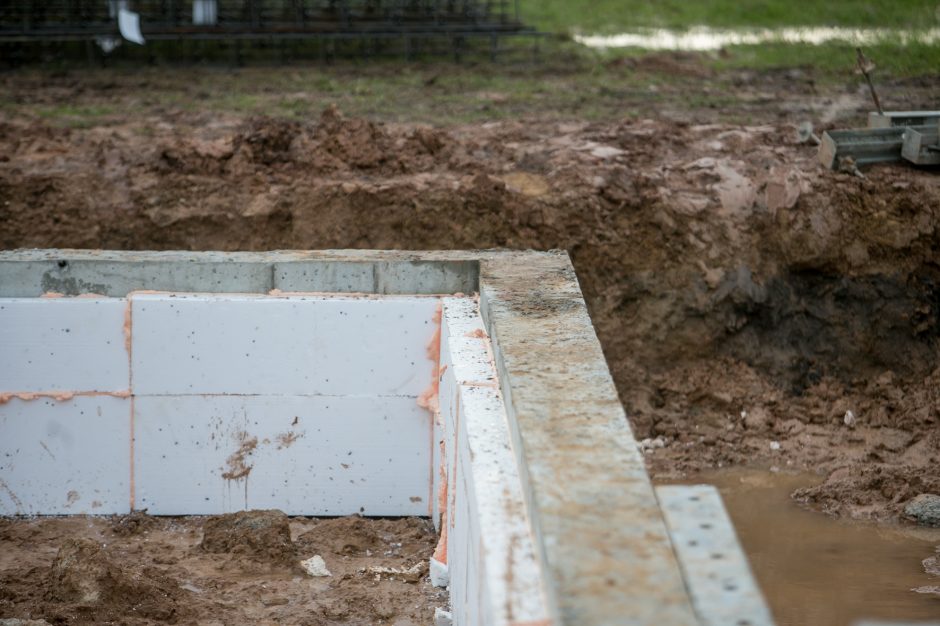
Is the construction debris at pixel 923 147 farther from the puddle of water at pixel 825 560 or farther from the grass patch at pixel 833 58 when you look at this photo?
the grass patch at pixel 833 58

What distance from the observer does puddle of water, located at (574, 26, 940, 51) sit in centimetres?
1562

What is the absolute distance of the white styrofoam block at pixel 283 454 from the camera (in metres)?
7.24

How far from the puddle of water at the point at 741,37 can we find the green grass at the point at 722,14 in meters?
0.51

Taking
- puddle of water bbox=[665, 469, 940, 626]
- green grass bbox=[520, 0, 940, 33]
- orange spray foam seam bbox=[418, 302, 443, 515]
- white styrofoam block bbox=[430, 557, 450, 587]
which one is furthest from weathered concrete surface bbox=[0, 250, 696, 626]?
green grass bbox=[520, 0, 940, 33]

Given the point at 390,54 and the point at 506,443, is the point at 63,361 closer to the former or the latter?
the point at 506,443

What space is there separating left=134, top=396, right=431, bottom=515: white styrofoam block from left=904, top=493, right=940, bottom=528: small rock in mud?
3.34 m

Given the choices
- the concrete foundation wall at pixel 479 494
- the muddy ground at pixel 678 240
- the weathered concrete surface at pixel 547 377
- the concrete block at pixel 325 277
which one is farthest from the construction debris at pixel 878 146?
the concrete block at pixel 325 277

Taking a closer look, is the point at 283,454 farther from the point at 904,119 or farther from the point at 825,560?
the point at 904,119

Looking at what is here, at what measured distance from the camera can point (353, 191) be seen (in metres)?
9.34

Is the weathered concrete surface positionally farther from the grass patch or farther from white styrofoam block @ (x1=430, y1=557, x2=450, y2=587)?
the grass patch

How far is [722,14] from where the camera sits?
1884cm

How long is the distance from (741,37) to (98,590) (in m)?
13.7

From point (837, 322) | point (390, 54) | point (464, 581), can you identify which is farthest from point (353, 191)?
point (390, 54)

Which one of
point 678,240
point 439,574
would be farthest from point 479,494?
point 678,240
